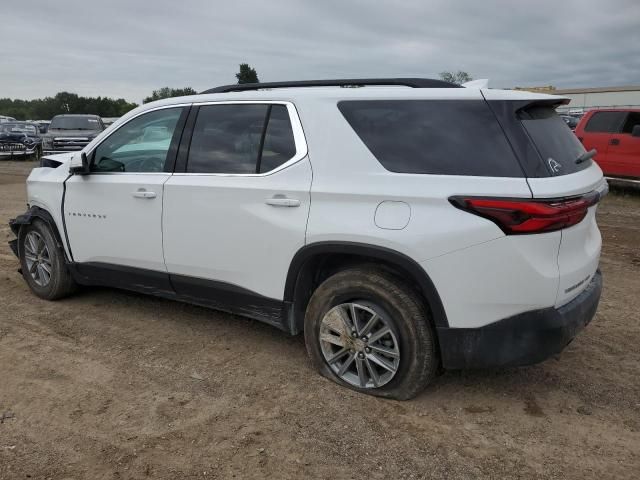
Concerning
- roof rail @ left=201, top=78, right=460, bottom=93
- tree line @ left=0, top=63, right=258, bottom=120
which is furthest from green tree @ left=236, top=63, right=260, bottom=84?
tree line @ left=0, top=63, right=258, bottom=120

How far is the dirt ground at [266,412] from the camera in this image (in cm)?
274

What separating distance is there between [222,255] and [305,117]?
3.50 ft

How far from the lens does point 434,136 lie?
307 centimetres

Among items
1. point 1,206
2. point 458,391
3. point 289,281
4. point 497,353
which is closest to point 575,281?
point 497,353

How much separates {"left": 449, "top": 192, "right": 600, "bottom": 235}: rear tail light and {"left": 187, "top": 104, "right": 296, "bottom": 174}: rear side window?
4.03 ft

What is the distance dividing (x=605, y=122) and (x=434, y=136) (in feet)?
35.9

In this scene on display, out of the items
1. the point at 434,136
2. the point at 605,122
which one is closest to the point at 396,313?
the point at 434,136

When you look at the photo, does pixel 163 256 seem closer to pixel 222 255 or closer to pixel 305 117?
pixel 222 255

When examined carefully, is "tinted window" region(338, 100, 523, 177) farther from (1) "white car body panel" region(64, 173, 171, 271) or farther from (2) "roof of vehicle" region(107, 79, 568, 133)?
(1) "white car body panel" region(64, 173, 171, 271)

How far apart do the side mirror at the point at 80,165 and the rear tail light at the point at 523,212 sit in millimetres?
3040

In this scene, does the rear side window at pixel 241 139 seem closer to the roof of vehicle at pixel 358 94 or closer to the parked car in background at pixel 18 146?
the roof of vehicle at pixel 358 94

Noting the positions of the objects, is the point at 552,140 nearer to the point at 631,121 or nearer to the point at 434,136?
the point at 434,136

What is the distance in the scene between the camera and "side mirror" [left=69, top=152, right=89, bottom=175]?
4.46m

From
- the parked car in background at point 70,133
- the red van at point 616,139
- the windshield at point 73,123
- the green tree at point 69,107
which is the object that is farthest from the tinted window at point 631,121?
the green tree at point 69,107
